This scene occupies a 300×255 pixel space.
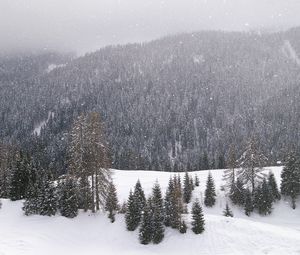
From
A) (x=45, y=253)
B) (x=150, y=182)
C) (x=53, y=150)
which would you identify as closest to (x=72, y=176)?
(x=45, y=253)

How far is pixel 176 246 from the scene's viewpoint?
3859 cm

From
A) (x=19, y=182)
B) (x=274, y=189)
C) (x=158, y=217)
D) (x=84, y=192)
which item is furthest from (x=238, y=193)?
(x=19, y=182)

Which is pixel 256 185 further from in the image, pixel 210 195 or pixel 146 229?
pixel 146 229

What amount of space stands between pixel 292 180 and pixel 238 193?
9.01m

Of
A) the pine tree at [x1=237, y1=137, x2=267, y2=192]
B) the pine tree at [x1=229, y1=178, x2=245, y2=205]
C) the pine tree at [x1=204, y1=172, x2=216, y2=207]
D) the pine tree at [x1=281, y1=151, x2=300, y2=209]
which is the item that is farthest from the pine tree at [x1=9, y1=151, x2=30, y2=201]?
the pine tree at [x1=281, y1=151, x2=300, y2=209]

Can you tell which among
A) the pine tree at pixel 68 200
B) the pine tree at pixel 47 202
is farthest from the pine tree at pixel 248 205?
the pine tree at pixel 47 202

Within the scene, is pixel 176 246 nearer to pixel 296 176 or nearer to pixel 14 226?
pixel 14 226

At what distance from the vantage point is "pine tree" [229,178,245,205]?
206 feet

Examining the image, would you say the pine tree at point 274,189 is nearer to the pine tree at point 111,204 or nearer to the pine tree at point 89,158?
the pine tree at point 111,204

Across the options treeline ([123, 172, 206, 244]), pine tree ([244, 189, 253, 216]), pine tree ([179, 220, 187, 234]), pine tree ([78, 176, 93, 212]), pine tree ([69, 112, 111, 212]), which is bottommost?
pine tree ([244, 189, 253, 216])

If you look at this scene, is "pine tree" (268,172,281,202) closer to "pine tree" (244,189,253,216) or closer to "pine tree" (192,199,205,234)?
"pine tree" (244,189,253,216)

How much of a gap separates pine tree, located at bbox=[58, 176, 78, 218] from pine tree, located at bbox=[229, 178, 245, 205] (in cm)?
2868

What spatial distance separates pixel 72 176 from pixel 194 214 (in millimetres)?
13603

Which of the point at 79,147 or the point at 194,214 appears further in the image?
the point at 79,147
